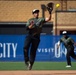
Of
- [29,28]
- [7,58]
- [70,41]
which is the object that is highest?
[29,28]

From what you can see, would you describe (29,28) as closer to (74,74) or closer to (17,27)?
(74,74)

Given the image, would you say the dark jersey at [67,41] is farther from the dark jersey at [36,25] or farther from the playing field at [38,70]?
the dark jersey at [36,25]

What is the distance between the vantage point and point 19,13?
45094mm

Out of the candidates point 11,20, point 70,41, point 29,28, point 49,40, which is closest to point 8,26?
point 11,20

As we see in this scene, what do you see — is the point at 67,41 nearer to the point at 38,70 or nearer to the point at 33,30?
the point at 38,70

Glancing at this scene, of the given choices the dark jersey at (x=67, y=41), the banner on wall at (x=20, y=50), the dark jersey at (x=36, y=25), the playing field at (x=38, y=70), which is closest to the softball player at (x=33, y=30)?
the dark jersey at (x=36, y=25)

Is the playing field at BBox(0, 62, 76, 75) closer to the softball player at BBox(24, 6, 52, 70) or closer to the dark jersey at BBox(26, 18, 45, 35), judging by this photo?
the softball player at BBox(24, 6, 52, 70)

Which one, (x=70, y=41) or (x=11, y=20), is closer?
(x=70, y=41)

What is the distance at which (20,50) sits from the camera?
26.6 meters

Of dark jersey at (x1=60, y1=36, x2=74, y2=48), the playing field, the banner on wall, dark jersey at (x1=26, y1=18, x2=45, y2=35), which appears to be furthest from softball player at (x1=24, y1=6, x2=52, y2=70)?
the banner on wall

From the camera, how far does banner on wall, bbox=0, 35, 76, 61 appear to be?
86.2 feet

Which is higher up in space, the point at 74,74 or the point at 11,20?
the point at 74,74

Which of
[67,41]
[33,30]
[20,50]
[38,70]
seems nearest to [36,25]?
[33,30]

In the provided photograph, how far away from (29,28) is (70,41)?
729 centimetres
